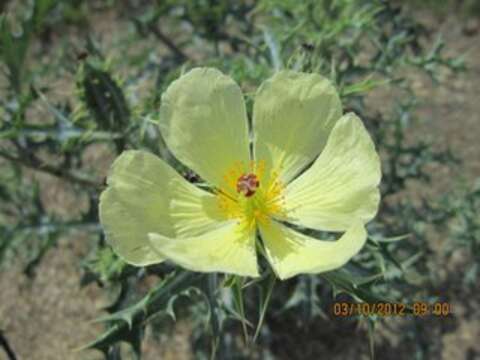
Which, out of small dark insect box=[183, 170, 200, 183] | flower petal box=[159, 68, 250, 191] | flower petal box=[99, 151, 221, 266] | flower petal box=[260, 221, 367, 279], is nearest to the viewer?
flower petal box=[260, 221, 367, 279]

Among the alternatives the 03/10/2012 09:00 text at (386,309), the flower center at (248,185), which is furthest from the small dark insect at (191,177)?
the 03/10/2012 09:00 text at (386,309)

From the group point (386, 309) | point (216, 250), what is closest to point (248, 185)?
point (216, 250)

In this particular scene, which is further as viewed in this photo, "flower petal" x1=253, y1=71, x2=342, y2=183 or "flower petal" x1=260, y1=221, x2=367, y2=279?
"flower petal" x1=253, y1=71, x2=342, y2=183

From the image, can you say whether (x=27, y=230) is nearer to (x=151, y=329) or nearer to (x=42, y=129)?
(x=42, y=129)

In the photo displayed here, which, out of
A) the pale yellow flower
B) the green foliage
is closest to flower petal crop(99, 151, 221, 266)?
the pale yellow flower

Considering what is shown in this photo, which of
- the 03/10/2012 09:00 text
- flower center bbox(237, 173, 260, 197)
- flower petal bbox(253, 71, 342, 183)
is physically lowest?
the 03/10/2012 09:00 text

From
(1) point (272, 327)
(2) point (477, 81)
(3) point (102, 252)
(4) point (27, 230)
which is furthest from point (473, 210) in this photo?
(4) point (27, 230)

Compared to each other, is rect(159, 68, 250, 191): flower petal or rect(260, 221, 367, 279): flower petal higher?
rect(159, 68, 250, 191): flower petal

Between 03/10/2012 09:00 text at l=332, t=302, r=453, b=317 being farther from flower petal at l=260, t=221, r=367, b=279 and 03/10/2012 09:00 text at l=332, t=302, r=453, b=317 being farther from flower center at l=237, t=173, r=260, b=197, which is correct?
flower center at l=237, t=173, r=260, b=197
